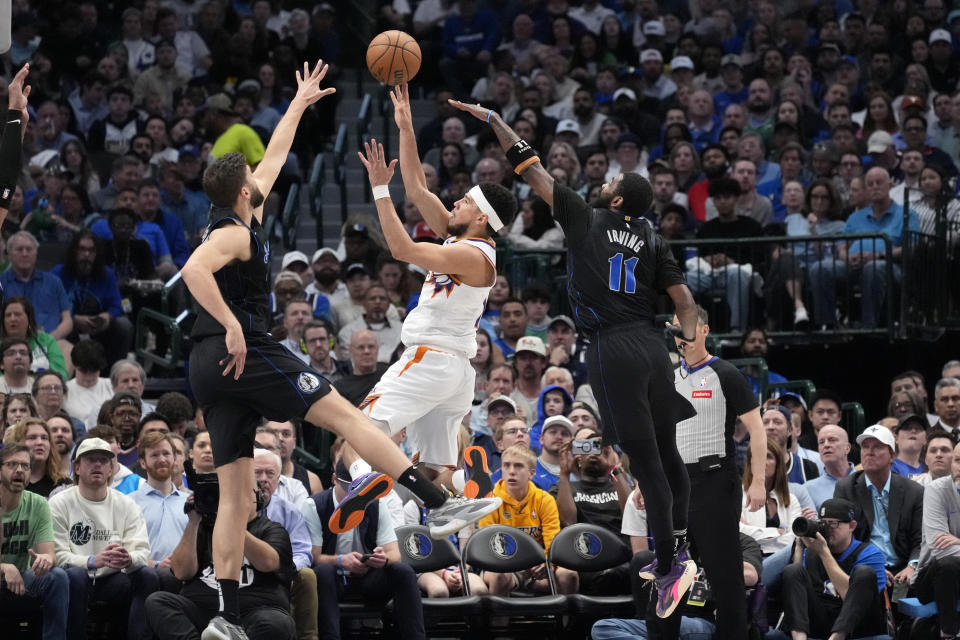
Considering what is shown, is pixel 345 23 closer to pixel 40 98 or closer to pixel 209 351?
pixel 40 98

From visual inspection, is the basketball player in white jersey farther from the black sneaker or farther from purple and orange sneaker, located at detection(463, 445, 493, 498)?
the black sneaker

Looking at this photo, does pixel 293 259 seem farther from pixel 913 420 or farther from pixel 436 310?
pixel 436 310

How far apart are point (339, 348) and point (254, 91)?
6.09 meters

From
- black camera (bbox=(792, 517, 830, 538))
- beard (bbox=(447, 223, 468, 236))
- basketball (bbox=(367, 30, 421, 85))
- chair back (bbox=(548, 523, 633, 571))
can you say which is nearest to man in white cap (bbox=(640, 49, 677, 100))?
chair back (bbox=(548, 523, 633, 571))

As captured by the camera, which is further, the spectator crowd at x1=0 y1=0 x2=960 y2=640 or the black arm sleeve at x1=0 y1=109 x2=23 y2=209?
the spectator crowd at x1=0 y1=0 x2=960 y2=640

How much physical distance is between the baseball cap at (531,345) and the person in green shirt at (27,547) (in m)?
5.14

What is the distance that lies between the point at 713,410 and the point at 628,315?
1575 mm

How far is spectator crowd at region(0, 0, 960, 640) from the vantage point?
37.5 feet

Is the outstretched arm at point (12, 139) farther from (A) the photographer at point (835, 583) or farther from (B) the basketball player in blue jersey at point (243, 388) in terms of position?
(A) the photographer at point (835, 583)

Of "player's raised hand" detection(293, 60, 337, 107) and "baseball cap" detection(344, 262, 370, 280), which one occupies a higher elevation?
"player's raised hand" detection(293, 60, 337, 107)

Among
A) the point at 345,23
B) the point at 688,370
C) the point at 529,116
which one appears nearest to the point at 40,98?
the point at 345,23

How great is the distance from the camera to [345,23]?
23.4 m

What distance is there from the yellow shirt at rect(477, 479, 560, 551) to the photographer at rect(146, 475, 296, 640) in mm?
2048

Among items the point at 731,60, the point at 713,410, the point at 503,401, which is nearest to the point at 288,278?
the point at 503,401
